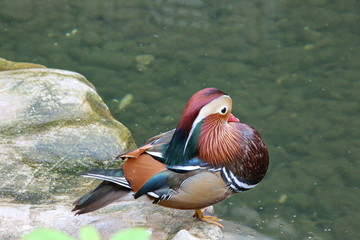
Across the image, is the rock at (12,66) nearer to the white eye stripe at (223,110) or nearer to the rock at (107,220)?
the rock at (107,220)

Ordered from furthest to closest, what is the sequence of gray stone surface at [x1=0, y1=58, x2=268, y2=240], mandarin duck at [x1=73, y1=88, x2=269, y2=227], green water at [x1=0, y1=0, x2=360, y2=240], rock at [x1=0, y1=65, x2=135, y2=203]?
green water at [x1=0, y1=0, x2=360, y2=240], rock at [x1=0, y1=65, x2=135, y2=203], gray stone surface at [x1=0, y1=58, x2=268, y2=240], mandarin duck at [x1=73, y1=88, x2=269, y2=227]

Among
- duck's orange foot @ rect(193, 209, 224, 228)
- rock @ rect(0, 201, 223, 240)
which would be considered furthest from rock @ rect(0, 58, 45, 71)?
duck's orange foot @ rect(193, 209, 224, 228)

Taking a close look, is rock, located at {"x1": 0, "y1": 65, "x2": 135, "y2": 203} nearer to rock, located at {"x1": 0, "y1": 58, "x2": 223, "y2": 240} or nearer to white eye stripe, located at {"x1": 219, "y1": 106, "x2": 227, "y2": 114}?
rock, located at {"x1": 0, "y1": 58, "x2": 223, "y2": 240}

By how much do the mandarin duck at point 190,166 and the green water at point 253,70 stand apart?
3.83 feet

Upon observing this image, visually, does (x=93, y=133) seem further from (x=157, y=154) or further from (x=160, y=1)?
(x=160, y=1)

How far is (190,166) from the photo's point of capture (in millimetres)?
2898

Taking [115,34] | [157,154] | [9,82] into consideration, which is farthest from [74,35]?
[157,154]

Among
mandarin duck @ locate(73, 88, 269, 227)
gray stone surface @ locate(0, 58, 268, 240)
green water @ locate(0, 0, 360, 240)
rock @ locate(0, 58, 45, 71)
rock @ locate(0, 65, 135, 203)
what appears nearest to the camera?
mandarin duck @ locate(73, 88, 269, 227)

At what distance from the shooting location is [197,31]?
5.88 m

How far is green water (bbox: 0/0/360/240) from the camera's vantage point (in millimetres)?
4266

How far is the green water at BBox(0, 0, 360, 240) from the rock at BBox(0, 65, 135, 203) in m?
0.97

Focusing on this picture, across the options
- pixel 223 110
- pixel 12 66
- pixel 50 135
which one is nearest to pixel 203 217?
pixel 223 110

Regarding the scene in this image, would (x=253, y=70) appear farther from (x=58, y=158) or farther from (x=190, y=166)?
(x=190, y=166)

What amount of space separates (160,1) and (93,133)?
3.05m
